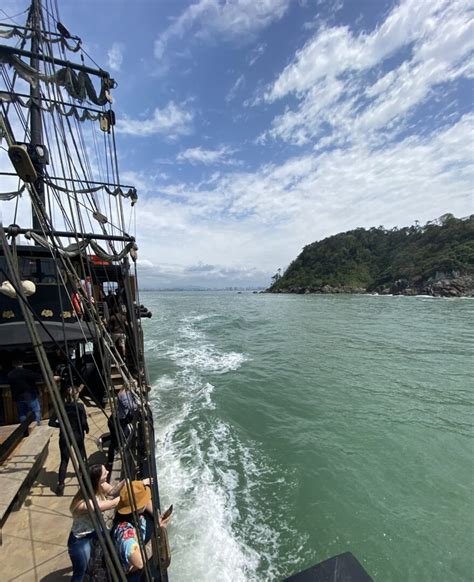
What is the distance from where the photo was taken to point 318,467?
7156 mm

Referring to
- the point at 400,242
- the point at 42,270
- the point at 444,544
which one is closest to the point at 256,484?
the point at 444,544

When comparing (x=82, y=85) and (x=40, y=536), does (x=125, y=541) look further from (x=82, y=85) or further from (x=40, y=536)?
(x=82, y=85)

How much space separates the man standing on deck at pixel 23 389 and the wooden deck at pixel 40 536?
4.37ft

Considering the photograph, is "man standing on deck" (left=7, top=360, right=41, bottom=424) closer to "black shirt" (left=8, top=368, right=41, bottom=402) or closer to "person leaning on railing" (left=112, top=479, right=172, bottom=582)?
"black shirt" (left=8, top=368, right=41, bottom=402)

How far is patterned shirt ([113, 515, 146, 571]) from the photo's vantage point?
115 inches

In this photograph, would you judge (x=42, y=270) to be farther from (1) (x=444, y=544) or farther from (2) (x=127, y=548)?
(1) (x=444, y=544)

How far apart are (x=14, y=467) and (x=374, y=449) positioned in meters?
7.80

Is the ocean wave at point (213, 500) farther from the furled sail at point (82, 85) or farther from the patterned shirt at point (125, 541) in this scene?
the furled sail at point (82, 85)

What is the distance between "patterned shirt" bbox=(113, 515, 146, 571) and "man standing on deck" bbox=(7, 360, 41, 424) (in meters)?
3.90

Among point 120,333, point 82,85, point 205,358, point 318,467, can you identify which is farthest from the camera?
point 205,358

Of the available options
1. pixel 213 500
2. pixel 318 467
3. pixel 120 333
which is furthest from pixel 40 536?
pixel 120 333

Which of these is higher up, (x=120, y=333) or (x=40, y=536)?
(x=120, y=333)

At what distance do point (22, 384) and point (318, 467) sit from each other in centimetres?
667

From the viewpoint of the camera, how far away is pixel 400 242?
404ft
